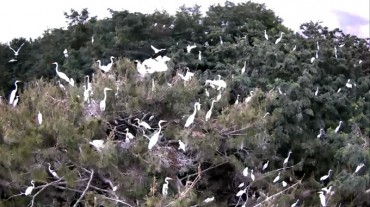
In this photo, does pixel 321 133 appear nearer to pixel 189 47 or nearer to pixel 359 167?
pixel 359 167

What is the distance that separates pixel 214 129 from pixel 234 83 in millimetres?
1481

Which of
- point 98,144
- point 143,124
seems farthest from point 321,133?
point 98,144

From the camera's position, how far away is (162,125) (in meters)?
4.57

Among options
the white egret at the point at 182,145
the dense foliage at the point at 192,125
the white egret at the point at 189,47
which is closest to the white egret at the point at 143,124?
the dense foliage at the point at 192,125

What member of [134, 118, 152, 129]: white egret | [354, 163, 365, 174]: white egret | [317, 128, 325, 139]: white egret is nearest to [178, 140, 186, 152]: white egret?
[134, 118, 152, 129]: white egret

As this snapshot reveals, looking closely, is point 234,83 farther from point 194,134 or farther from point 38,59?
point 38,59

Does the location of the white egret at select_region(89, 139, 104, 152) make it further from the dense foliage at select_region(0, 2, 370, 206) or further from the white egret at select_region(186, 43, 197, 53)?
the white egret at select_region(186, 43, 197, 53)

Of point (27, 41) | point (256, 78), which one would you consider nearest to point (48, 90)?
point (256, 78)

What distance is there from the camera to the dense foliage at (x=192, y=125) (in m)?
4.14

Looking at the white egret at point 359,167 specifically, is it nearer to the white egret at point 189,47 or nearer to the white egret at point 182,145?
the white egret at point 182,145

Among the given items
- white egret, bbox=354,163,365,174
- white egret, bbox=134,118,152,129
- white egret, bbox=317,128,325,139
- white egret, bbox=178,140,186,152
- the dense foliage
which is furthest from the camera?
white egret, bbox=317,128,325,139

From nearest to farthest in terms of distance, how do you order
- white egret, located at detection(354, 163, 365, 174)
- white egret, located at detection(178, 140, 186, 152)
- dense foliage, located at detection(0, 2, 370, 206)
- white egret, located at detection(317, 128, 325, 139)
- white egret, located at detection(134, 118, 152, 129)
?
dense foliage, located at detection(0, 2, 370, 206), white egret, located at detection(178, 140, 186, 152), white egret, located at detection(134, 118, 152, 129), white egret, located at detection(354, 163, 365, 174), white egret, located at detection(317, 128, 325, 139)

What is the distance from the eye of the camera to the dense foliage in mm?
4137

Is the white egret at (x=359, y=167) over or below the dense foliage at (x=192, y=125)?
below
